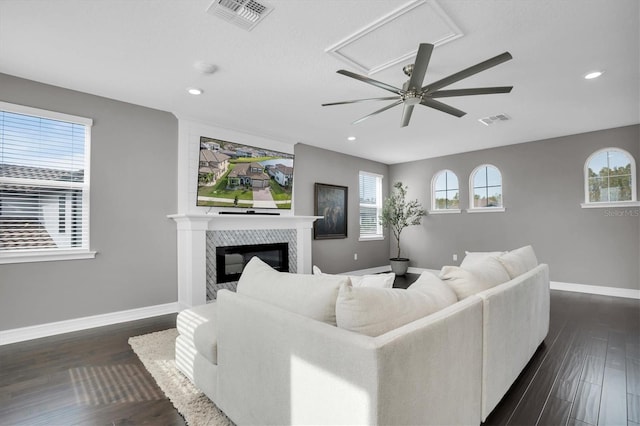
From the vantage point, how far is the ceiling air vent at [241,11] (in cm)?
215

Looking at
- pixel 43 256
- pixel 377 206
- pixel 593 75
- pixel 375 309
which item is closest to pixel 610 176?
pixel 593 75

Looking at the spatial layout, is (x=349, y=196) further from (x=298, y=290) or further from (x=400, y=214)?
(x=298, y=290)

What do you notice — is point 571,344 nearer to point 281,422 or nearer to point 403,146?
point 281,422

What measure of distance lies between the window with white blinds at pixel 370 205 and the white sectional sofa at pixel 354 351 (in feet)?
16.6

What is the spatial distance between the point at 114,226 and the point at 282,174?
2.56 meters

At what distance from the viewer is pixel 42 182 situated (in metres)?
3.31

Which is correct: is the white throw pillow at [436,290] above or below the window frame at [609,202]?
below

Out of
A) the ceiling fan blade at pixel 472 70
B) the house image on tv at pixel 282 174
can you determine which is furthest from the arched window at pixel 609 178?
the house image on tv at pixel 282 174

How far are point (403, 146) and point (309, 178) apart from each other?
1.89 metres

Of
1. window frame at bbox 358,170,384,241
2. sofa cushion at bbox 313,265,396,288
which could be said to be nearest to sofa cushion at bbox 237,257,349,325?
sofa cushion at bbox 313,265,396,288

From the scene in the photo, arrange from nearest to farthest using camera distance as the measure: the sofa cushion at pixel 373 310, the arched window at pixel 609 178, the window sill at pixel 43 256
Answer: the sofa cushion at pixel 373 310
the window sill at pixel 43 256
the arched window at pixel 609 178

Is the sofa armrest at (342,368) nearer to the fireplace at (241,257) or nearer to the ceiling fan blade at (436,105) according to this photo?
the ceiling fan blade at (436,105)

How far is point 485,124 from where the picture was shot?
475cm

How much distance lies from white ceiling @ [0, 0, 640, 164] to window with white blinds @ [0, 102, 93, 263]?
46 centimetres
